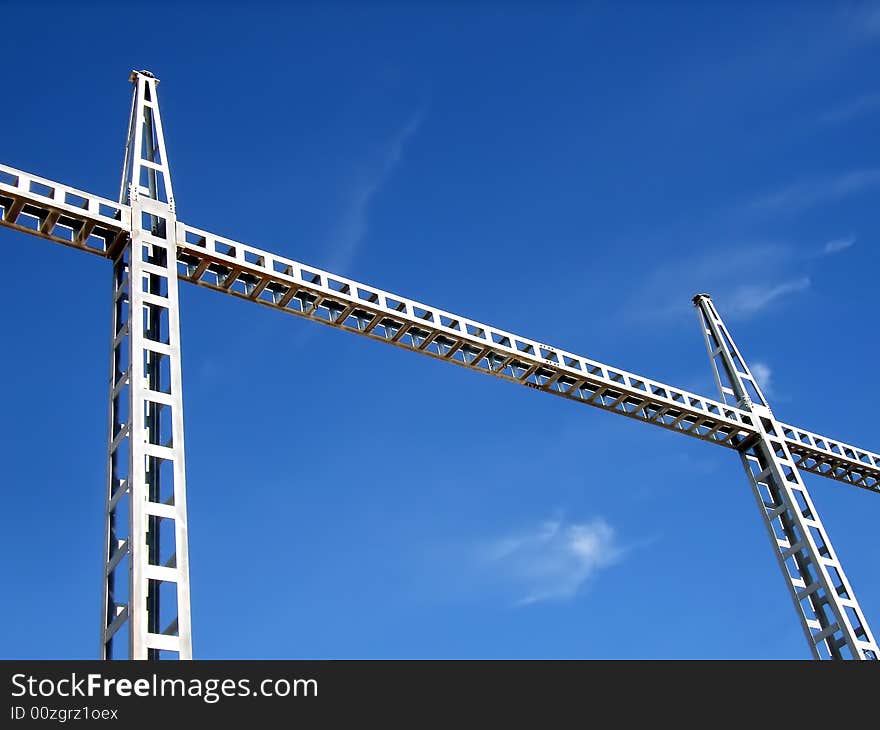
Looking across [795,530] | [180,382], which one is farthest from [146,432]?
[795,530]

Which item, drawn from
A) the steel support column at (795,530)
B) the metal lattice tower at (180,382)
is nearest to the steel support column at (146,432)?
the metal lattice tower at (180,382)

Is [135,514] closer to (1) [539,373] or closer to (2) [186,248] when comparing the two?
(2) [186,248]

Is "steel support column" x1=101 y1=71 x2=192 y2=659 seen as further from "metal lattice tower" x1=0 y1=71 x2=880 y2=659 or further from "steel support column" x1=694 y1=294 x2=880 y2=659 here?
"steel support column" x1=694 y1=294 x2=880 y2=659

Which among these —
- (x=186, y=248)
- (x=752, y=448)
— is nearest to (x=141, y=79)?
(x=186, y=248)

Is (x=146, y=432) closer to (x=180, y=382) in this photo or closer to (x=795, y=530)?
(x=180, y=382)

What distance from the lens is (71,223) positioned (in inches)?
992

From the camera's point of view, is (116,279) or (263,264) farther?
(263,264)

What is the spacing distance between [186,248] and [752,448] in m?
20.9

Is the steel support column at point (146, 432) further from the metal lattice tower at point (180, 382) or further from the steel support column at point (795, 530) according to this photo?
the steel support column at point (795, 530)

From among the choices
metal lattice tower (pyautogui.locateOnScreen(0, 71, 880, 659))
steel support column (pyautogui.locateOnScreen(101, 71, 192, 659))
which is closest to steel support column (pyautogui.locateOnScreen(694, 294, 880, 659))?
metal lattice tower (pyautogui.locateOnScreen(0, 71, 880, 659))
